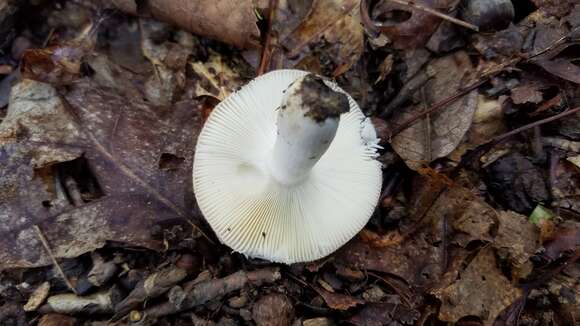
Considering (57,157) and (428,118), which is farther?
(428,118)

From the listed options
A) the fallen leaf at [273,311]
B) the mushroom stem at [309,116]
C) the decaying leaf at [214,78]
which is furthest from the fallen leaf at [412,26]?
the fallen leaf at [273,311]

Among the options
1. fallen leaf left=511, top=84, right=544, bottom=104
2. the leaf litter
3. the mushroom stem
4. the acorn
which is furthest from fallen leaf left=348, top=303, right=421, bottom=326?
the acorn

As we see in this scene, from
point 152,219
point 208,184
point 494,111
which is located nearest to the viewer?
point 208,184

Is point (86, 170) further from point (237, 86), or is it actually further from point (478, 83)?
point (478, 83)

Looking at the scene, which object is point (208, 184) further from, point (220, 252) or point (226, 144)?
point (220, 252)

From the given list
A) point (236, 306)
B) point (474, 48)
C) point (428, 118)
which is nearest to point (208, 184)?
point (236, 306)

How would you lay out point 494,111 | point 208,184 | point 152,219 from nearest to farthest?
point 208,184
point 152,219
point 494,111

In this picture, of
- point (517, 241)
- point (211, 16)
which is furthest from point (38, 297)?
point (517, 241)
